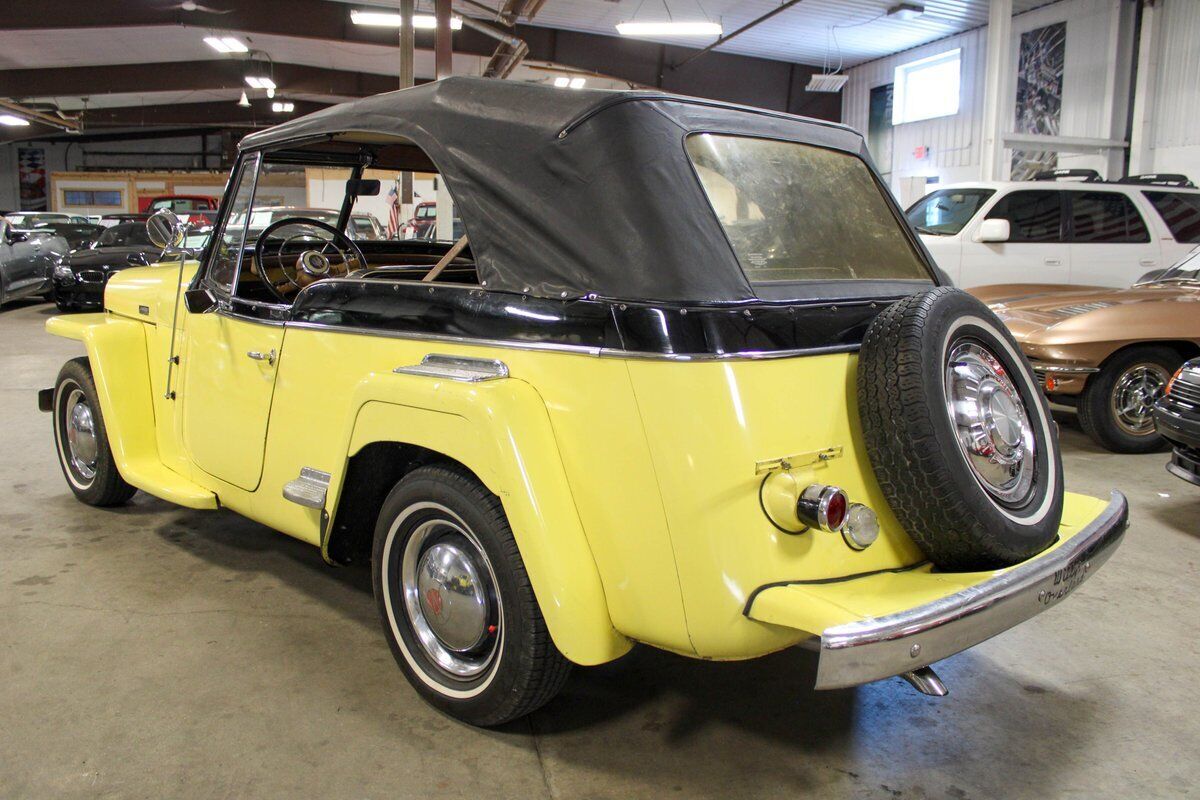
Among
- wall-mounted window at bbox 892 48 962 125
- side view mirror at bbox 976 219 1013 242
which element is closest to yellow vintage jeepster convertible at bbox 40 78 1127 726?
side view mirror at bbox 976 219 1013 242

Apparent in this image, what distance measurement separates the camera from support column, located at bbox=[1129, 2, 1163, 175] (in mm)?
12180

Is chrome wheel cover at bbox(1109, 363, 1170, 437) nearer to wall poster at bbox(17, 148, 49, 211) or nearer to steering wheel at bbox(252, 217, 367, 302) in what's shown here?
steering wheel at bbox(252, 217, 367, 302)

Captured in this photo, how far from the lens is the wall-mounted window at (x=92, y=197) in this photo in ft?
86.2

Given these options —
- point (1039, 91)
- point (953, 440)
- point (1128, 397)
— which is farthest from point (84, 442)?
point (1039, 91)

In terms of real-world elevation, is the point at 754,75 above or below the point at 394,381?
above

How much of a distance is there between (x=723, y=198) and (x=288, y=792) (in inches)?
74.9

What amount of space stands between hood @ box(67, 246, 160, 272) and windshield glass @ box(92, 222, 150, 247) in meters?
0.91

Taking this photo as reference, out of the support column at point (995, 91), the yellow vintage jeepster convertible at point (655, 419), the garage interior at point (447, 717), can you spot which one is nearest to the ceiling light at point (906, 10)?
the support column at point (995, 91)

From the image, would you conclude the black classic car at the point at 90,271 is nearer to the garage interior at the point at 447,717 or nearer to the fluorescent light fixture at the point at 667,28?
the garage interior at the point at 447,717

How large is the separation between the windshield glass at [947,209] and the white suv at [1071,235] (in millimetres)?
35

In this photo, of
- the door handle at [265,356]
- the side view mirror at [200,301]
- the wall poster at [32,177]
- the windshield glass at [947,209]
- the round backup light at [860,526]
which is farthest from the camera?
the wall poster at [32,177]

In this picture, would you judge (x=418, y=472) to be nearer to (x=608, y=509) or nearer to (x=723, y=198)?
(x=608, y=509)

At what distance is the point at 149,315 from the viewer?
12.8 ft

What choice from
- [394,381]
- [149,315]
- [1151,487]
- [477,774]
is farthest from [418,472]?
[1151,487]
